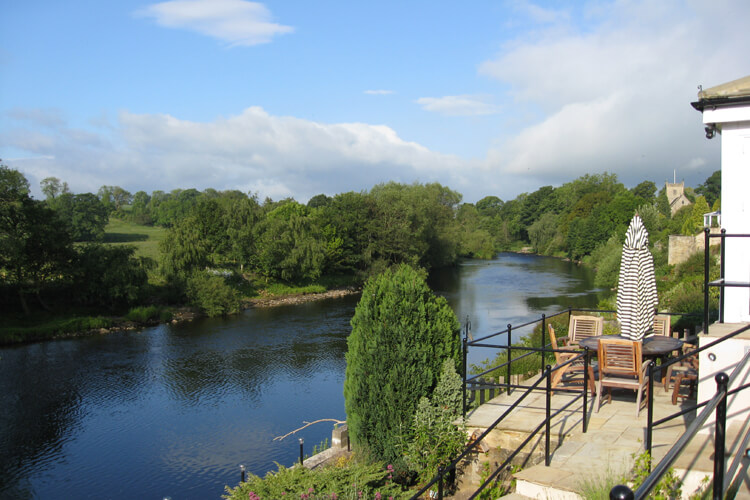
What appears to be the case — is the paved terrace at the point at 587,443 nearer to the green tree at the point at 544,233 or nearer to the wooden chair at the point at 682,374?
the wooden chair at the point at 682,374

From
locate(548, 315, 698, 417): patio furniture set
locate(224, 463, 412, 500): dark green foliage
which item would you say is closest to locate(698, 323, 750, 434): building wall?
locate(548, 315, 698, 417): patio furniture set

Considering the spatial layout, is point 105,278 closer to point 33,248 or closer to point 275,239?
point 33,248

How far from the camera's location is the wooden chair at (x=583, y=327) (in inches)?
348

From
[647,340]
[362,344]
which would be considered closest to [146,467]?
[362,344]

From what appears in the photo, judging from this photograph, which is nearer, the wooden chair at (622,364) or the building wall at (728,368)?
the building wall at (728,368)

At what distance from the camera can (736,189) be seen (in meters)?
5.64

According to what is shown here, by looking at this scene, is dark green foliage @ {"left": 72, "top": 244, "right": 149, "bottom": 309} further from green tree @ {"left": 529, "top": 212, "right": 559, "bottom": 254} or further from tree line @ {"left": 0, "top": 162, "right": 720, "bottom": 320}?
green tree @ {"left": 529, "top": 212, "right": 559, "bottom": 254}

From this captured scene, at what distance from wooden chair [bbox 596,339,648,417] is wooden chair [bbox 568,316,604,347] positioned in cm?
182

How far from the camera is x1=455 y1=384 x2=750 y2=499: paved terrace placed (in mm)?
4277

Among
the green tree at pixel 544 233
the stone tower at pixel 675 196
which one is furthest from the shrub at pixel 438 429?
the stone tower at pixel 675 196

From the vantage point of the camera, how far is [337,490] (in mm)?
5746

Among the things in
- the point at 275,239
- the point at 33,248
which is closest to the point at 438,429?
the point at 33,248

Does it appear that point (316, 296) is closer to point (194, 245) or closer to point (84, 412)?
point (194, 245)

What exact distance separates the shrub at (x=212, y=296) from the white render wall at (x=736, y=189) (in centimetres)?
2919
